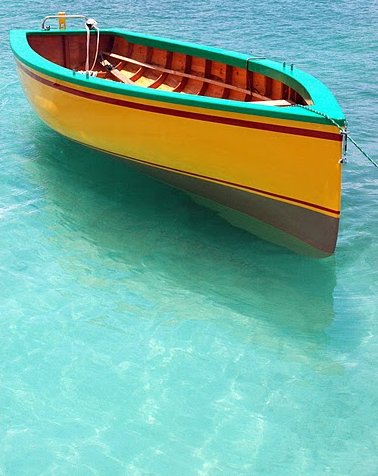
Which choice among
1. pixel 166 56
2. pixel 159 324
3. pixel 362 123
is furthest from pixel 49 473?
pixel 362 123

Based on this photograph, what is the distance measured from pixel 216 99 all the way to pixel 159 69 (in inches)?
121

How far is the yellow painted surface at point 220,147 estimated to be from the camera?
6027 millimetres

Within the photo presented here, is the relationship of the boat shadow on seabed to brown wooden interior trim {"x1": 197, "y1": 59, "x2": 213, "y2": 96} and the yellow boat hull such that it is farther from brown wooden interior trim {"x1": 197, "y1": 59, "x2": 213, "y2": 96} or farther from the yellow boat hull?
brown wooden interior trim {"x1": 197, "y1": 59, "x2": 213, "y2": 96}

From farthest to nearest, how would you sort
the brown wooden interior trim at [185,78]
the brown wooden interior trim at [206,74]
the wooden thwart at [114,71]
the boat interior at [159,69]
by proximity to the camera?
the wooden thwart at [114,71] < the brown wooden interior trim at [185,78] < the brown wooden interior trim at [206,74] < the boat interior at [159,69]

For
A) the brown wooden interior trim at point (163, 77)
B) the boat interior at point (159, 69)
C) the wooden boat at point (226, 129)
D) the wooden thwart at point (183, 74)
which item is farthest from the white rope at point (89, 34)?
the brown wooden interior trim at point (163, 77)

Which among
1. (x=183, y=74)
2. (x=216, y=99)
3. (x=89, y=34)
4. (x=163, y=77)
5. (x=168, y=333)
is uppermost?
(x=89, y=34)

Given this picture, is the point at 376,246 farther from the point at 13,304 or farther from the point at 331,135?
the point at 13,304

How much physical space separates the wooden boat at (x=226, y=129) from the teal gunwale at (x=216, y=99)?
0.04 ft

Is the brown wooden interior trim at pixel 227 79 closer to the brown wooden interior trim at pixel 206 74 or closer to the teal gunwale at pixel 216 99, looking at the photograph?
the teal gunwale at pixel 216 99

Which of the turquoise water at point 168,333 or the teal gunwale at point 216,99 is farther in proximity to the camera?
the teal gunwale at point 216,99

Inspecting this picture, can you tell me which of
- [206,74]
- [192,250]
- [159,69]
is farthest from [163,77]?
[192,250]

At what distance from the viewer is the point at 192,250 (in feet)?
22.6

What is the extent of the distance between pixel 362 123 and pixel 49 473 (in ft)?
24.1

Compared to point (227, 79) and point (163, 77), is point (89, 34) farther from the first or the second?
point (227, 79)
